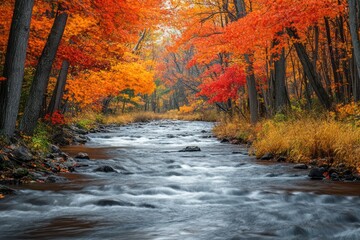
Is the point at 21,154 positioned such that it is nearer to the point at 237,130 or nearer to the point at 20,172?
the point at 20,172

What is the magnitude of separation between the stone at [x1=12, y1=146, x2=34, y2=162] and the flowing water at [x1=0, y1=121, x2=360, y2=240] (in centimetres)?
106

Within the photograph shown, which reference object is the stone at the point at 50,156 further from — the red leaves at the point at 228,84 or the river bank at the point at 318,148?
the red leaves at the point at 228,84

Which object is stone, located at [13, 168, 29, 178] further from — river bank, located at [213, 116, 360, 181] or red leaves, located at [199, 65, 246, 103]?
red leaves, located at [199, 65, 246, 103]

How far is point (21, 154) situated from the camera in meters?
9.07

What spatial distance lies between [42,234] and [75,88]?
16.2 m

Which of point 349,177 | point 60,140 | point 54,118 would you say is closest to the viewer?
point 349,177

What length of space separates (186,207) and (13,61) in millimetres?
6344

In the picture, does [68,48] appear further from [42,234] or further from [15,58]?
[42,234]

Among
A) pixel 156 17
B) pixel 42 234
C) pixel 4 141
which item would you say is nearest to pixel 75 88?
pixel 156 17

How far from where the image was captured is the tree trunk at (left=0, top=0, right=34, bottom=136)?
1005 cm

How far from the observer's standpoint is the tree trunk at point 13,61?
396 inches

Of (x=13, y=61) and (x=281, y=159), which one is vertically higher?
(x=13, y=61)

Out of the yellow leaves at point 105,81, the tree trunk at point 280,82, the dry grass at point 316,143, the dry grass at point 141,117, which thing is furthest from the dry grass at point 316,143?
the dry grass at point 141,117

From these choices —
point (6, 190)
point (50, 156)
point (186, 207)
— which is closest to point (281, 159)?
point (186, 207)
